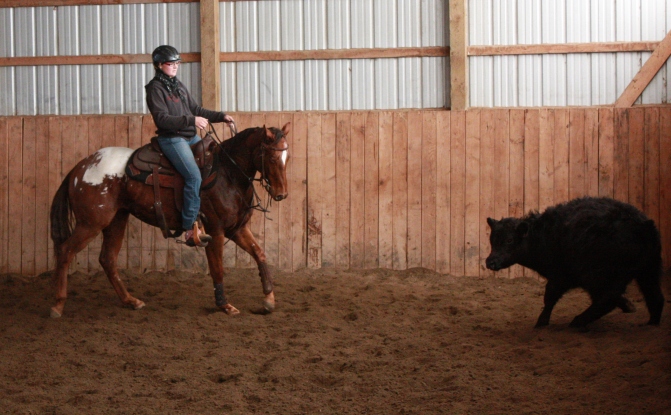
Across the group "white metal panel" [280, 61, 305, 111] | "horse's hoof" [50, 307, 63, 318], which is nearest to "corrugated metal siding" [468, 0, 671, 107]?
"white metal panel" [280, 61, 305, 111]

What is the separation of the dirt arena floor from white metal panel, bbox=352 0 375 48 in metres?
3.03

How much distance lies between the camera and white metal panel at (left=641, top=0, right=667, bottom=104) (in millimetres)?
8469

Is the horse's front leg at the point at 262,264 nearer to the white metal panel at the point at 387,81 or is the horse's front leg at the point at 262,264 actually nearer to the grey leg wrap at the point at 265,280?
the grey leg wrap at the point at 265,280

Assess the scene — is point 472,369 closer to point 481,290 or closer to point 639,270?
point 639,270

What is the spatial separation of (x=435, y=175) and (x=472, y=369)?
411cm

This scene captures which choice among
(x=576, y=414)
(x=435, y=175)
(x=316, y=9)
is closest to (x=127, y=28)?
(x=316, y=9)

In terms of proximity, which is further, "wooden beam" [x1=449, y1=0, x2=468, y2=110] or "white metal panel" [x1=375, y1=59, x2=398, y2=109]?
"white metal panel" [x1=375, y1=59, x2=398, y2=109]

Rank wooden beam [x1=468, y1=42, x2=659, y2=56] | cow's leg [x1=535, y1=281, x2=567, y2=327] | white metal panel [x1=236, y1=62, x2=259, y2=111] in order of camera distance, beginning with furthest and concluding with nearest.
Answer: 1. white metal panel [x1=236, y1=62, x2=259, y2=111]
2. wooden beam [x1=468, y1=42, x2=659, y2=56]
3. cow's leg [x1=535, y1=281, x2=567, y2=327]

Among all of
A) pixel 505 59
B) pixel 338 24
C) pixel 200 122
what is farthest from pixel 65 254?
pixel 505 59

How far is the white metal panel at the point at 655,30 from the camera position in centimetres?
847

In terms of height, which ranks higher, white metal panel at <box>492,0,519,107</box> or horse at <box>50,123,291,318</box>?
white metal panel at <box>492,0,519,107</box>

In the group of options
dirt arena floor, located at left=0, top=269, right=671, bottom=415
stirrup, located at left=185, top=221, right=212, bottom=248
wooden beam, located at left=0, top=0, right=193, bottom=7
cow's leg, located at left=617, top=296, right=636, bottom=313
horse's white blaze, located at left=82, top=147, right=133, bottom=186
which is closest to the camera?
dirt arena floor, located at left=0, top=269, right=671, bottom=415

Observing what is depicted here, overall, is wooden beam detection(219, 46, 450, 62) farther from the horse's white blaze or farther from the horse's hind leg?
the horse's hind leg

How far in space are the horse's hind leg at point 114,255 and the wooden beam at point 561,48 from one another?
4539 millimetres
